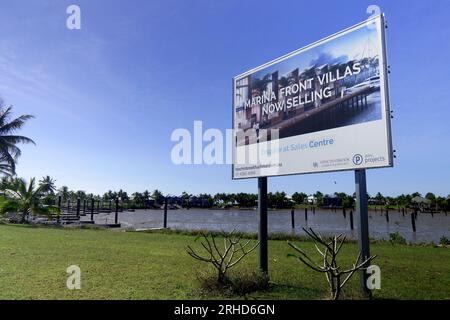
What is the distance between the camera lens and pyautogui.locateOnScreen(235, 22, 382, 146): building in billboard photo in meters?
6.73

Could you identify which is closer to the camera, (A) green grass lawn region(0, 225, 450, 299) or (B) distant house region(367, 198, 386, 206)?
(A) green grass lawn region(0, 225, 450, 299)

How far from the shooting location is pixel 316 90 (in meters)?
7.62

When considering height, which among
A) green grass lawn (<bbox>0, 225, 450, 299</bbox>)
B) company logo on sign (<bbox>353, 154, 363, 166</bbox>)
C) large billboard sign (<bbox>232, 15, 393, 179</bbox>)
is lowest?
green grass lawn (<bbox>0, 225, 450, 299</bbox>)

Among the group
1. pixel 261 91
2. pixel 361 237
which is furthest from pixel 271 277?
pixel 261 91

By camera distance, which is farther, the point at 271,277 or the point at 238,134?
the point at 238,134

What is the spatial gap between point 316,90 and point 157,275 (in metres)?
5.45

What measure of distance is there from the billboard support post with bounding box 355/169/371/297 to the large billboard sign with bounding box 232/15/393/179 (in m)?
0.26

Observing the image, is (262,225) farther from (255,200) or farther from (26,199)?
(255,200)

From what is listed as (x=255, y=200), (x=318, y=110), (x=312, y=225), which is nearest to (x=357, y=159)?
(x=318, y=110)

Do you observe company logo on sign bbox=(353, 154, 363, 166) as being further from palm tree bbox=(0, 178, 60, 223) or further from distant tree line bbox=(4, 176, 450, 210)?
distant tree line bbox=(4, 176, 450, 210)

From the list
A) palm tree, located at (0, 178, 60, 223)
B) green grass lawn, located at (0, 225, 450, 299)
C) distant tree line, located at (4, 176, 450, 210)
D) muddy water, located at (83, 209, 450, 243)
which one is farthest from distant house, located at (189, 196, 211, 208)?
green grass lawn, located at (0, 225, 450, 299)
